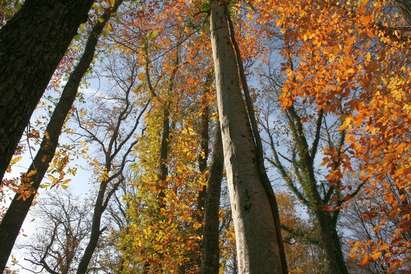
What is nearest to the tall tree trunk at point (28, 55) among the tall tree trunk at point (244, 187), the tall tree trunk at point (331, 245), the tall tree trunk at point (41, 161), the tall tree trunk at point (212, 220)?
the tall tree trunk at point (244, 187)

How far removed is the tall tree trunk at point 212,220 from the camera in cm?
681

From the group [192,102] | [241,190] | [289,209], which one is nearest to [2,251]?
[241,190]

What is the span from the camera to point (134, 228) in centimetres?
1262

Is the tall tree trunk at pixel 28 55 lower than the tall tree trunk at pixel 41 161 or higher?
lower

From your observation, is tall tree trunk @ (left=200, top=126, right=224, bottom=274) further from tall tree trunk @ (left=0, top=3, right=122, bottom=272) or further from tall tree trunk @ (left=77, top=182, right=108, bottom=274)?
tall tree trunk @ (left=77, top=182, right=108, bottom=274)

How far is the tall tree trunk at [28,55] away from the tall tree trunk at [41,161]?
330 cm

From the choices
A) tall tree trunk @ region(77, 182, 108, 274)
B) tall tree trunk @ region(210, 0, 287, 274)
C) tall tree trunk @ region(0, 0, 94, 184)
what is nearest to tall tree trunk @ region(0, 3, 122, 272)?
→ tall tree trunk @ region(0, 0, 94, 184)

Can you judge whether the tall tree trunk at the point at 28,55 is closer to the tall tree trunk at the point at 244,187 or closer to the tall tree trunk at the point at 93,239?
the tall tree trunk at the point at 244,187

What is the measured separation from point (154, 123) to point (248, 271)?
16.3 m

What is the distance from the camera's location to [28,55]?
2.32 metres

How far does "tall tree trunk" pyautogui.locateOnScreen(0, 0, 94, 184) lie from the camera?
7.09 ft

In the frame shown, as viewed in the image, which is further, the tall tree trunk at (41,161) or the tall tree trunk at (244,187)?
the tall tree trunk at (41,161)

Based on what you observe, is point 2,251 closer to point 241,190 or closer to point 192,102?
point 241,190

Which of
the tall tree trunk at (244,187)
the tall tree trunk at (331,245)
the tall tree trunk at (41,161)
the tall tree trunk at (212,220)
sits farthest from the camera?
the tall tree trunk at (331,245)
